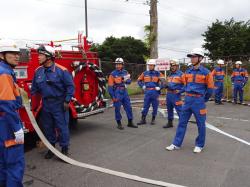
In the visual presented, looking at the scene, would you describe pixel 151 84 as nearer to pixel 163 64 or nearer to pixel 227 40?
pixel 163 64

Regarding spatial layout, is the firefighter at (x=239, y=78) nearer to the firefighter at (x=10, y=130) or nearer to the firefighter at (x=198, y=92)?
the firefighter at (x=198, y=92)

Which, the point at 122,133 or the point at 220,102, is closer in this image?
the point at 122,133

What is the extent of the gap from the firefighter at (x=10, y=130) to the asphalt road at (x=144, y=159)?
98cm

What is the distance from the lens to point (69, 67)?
774 centimetres

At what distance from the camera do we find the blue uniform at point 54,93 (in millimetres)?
6043

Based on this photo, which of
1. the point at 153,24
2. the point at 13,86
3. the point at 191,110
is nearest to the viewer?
the point at 13,86

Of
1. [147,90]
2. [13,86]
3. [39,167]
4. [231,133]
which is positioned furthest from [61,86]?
[231,133]

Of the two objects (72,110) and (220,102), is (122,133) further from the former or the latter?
(220,102)

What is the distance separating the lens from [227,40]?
48.0m

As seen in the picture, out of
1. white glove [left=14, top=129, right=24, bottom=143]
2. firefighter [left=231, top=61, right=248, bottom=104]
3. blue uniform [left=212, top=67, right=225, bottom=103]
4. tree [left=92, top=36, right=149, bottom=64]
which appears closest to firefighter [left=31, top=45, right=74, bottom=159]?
white glove [left=14, top=129, right=24, bottom=143]

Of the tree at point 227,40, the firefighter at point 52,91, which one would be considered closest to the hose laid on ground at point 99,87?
the firefighter at point 52,91

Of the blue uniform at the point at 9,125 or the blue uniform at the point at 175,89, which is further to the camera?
the blue uniform at the point at 175,89

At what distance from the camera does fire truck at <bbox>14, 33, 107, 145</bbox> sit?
21.7 feet

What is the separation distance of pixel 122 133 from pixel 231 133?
2.74 meters
